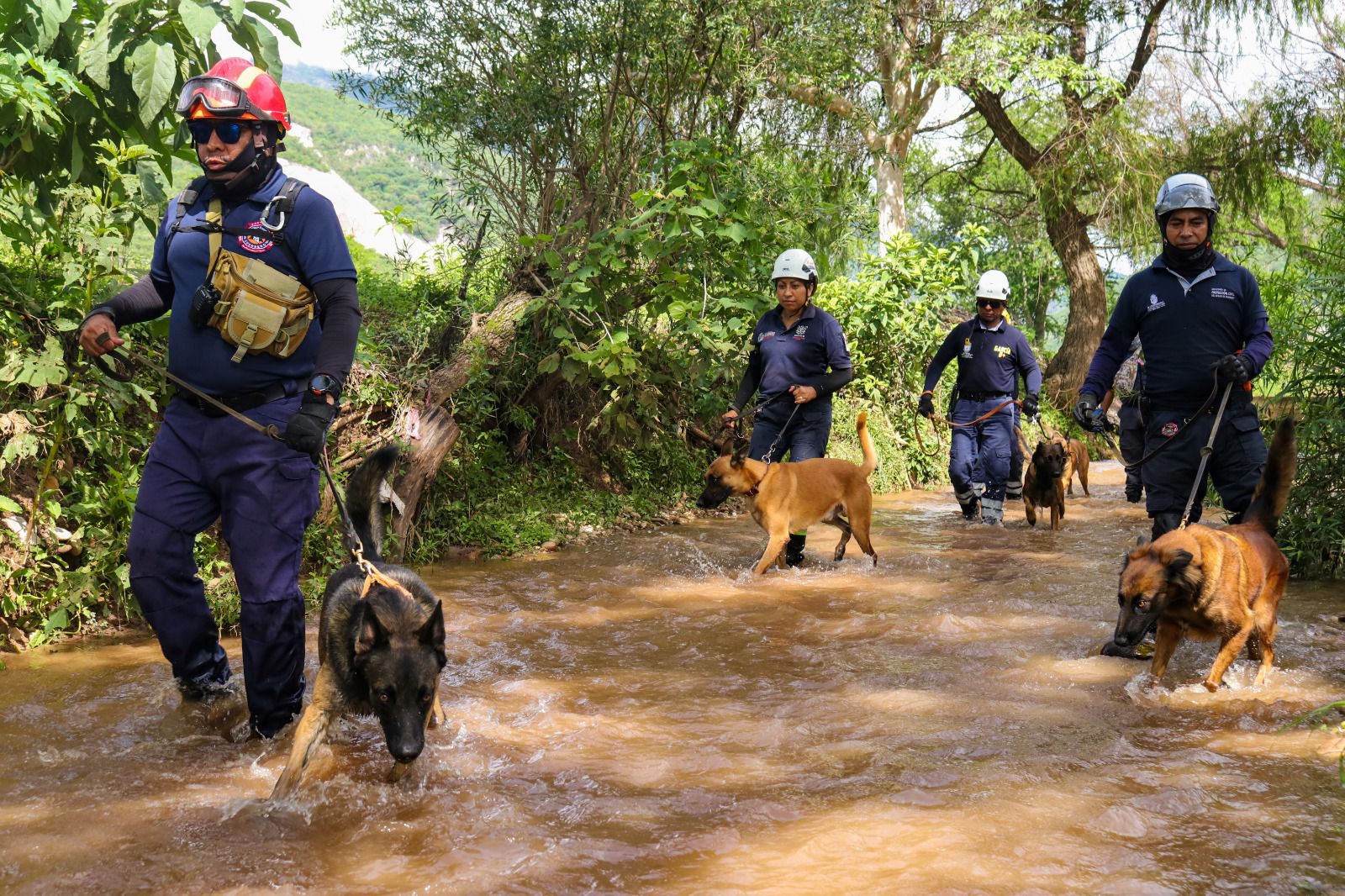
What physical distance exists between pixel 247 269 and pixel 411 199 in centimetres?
3587

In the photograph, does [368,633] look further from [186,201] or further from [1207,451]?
[1207,451]

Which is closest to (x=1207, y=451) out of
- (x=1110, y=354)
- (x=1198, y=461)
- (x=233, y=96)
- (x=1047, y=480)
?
(x=1198, y=461)

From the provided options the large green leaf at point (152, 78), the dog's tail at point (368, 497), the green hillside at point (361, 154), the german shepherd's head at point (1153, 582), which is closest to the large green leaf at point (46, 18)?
the large green leaf at point (152, 78)

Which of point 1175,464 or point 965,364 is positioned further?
point 965,364

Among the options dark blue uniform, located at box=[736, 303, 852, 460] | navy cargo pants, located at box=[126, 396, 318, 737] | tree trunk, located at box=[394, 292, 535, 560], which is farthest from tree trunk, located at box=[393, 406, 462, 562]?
navy cargo pants, located at box=[126, 396, 318, 737]

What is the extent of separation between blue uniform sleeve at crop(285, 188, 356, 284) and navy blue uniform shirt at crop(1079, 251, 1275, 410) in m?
4.19

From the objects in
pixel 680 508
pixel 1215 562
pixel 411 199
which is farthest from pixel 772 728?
pixel 411 199

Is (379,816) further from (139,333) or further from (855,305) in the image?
(855,305)

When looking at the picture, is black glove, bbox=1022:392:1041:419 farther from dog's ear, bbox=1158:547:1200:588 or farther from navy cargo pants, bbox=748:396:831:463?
dog's ear, bbox=1158:547:1200:588

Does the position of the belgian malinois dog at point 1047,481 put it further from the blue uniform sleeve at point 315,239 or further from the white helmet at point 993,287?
the blue uniform sleeve at point 315,239

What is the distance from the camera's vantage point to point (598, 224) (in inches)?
408

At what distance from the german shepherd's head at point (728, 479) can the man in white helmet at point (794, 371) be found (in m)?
0.50

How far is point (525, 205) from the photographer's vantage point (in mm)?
10961

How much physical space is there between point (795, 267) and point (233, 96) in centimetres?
541
